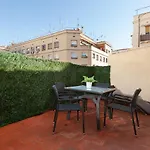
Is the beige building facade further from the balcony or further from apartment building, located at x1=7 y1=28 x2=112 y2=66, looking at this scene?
apartment building, located at x1=7 y1=28 x2=112 y2=66

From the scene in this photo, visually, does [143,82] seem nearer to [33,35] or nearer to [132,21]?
[132,21]

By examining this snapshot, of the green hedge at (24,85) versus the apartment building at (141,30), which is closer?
the green hedge at (24,85)

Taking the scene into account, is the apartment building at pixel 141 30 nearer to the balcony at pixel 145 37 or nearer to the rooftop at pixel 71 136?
the balcony at pixel 145 37

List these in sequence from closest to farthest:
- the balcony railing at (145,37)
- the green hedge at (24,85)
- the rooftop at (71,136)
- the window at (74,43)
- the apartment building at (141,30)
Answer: the rooftop at (71,136) < the green hedge at (24,85) < the balcony railing at (145,37) < the apartment building at (141,30) < the window at (74,43)

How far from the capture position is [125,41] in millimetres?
18844

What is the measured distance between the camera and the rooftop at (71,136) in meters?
2.53

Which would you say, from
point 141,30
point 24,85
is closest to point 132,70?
point 24,85

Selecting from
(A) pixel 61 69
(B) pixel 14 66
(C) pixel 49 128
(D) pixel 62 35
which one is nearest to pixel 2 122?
(C) pixel 49 128

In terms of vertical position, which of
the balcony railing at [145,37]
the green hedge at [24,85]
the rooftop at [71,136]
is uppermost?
the balcony railing at [145,37]

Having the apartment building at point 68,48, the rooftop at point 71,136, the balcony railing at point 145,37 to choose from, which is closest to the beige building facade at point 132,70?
the rooftop at point 71,136

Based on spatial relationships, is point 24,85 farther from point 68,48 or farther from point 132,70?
point 68,48

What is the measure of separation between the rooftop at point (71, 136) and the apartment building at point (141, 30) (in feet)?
34.8

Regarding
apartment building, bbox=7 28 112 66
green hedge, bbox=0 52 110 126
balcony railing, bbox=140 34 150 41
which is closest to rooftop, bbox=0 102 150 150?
green hedge, bbox=0 52 110 126

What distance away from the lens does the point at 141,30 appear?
13.1 metres
